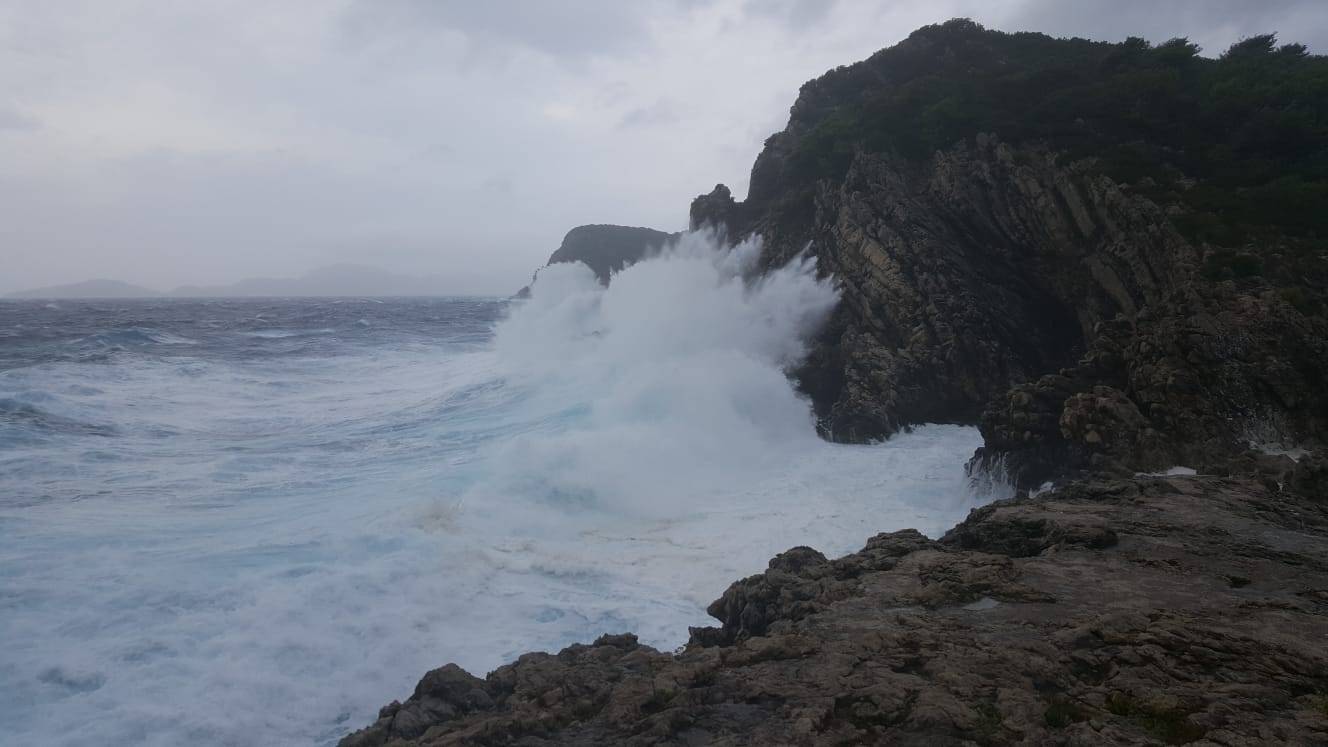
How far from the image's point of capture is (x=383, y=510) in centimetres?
1295

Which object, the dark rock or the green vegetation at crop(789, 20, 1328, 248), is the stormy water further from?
the dark rock

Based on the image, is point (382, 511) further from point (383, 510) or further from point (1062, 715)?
point (1062, 715)

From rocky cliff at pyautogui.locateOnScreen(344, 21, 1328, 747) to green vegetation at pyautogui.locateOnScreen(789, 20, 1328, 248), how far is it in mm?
101

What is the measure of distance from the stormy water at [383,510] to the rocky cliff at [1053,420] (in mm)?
2001

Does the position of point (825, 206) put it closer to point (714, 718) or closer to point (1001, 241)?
point (1001, 241)

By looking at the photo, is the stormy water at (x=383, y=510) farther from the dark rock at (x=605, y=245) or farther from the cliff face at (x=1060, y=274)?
the dark rock at (x=605, y=245)

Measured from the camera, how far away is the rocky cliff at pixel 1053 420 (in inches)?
202

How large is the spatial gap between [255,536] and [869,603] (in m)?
10.1

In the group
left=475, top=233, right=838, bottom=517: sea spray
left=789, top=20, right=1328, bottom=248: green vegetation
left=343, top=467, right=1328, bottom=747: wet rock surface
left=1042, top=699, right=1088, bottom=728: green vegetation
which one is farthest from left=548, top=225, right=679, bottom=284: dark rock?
left=1042, top=699, right=1088, bottom=728: green vegetation

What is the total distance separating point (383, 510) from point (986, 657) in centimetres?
1075

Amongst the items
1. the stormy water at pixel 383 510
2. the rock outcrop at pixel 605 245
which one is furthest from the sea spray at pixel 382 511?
the rock outcrop at pixel 605 245

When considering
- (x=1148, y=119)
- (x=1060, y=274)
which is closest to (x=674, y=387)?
(x=1060, y=274)

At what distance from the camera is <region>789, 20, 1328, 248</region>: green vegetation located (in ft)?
51.6

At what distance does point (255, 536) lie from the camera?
11.7 metres
